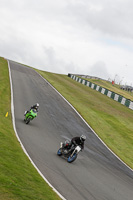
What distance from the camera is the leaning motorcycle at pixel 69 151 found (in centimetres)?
1543

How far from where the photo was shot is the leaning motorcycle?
15430mm

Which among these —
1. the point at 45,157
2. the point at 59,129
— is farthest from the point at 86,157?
the point at 59,129

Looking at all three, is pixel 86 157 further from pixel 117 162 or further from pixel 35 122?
pixel 35 122

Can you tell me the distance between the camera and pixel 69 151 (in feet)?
51.3

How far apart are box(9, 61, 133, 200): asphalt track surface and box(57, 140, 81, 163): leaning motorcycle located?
12.1 inches

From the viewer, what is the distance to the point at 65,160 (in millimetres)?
15727

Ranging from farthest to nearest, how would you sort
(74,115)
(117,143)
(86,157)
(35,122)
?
1. (74,115)
2. (117,143)
3. (35,122)
4. (86,157)

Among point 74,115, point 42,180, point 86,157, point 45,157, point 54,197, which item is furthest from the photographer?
point 74,115

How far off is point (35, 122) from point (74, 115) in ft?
25.9

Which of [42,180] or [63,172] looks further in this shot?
[63,172]

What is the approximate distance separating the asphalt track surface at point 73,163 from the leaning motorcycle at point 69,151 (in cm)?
31

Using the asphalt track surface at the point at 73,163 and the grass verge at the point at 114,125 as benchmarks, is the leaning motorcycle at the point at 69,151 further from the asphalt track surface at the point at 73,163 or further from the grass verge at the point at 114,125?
the grass verge at the point at 114,125

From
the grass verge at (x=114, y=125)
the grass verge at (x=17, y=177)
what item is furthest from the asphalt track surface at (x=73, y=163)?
the grass verge at (x=114, y=125)

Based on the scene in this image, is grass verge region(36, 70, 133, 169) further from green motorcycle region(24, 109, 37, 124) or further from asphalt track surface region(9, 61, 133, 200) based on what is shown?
green motorcycle region(24, 109, 37, 124)
